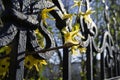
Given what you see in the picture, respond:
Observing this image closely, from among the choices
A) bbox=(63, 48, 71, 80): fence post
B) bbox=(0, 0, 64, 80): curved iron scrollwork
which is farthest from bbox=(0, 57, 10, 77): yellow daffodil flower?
bbox=(63, 48, 71, 80): fence post

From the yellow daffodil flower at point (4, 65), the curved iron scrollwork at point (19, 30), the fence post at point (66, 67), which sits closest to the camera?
the curved iron scrollwork at point (19, 30)

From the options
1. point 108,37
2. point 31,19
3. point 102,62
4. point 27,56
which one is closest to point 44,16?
point 31,19

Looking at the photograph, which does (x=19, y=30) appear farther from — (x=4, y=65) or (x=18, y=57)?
(x=4, y=65)

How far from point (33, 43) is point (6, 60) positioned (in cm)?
14

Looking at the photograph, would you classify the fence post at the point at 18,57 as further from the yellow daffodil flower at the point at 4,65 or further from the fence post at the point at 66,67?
the fence post at the point at 66,67

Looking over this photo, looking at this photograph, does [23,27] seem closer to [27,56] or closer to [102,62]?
[27,56]

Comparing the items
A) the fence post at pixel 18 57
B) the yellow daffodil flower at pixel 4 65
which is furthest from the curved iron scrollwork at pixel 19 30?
the yellow daffodil flower at pixel 4 65

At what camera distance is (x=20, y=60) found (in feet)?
3.17

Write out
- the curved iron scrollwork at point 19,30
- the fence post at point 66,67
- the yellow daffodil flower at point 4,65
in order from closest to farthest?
the curved iron scrollwork at point 19,30
the yellow daffodil flower at point 4,65
the fence post at point 66,67

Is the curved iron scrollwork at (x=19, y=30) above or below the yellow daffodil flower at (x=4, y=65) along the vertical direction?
above

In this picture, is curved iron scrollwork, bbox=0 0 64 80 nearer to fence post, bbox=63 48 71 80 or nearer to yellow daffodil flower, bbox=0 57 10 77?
yellow daffodil flower, bbox=0 57 10 77

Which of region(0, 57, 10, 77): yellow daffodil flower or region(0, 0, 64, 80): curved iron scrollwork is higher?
region(0, 0, 64, 80): curved iron scrollwork

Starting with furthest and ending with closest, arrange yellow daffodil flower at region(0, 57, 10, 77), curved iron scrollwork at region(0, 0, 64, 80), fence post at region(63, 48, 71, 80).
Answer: fence post at region(63, 48, 71, 80) < yellow daffodil flower at region(0, 57, 10, 77) < curved iron scrollwork at region(0, 0, 64, 80)

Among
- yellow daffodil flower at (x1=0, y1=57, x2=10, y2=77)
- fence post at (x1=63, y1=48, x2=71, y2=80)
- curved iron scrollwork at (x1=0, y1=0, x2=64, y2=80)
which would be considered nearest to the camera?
curved iron scrollwork at (x1=0, y1=0, x2=64, y2=80)
